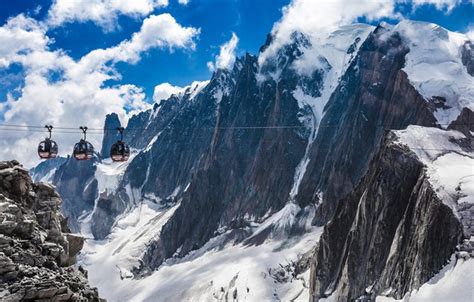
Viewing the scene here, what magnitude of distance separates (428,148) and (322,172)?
107 m

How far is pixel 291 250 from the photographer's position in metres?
159

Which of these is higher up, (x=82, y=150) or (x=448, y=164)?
(x=448, y=164)

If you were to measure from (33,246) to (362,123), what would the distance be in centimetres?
14090

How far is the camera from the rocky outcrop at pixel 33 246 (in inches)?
930

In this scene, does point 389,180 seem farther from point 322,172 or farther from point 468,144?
point 322,172

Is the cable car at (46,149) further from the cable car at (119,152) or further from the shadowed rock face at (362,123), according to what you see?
the shadowed rock face at (362,123)

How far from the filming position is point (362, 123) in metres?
160

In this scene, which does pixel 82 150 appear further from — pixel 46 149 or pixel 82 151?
pixel 46 149

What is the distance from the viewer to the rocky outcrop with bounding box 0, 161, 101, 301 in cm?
2361

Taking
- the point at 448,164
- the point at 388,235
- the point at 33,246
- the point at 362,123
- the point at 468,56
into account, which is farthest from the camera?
the point at 362,123

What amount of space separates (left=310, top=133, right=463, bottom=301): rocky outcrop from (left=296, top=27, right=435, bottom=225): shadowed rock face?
4042 centimetres

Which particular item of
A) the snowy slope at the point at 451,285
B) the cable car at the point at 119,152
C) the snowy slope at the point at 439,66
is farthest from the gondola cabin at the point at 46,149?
the snowy slope at the point at 439,66

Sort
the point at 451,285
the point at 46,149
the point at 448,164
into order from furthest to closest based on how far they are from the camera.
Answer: the point at 448,164
the point at 451,285
the point at 46,149

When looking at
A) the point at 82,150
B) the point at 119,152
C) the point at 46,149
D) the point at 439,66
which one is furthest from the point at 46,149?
the point at 439,66
